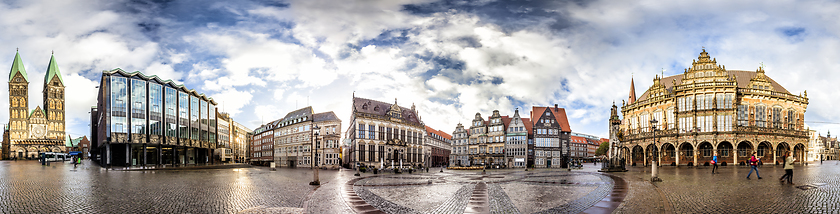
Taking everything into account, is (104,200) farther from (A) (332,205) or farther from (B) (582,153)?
(B) (582,153)

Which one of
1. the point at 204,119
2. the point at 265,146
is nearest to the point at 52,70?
the point at 265,146

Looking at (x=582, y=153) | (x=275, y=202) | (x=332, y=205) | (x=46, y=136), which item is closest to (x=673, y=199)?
(x=332, y=205)

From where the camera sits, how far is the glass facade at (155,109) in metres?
65.2

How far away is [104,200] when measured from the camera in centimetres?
1656

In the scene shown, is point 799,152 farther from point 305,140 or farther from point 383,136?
point 305,140

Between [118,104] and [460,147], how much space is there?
60714 millimetres

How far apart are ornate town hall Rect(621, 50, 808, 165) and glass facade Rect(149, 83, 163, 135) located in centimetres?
7071

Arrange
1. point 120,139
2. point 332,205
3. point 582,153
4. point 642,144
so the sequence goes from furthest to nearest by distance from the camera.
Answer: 1. point 582,153
2. point 642,144
3. point 120,139
4. point 332,205

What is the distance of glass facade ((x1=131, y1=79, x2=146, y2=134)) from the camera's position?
6244 centimetres

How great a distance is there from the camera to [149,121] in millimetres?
64875

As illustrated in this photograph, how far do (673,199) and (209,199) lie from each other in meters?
17.4

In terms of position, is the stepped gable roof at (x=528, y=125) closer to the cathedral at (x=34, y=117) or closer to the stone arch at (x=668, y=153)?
the stone arch at (x=668, y=153)

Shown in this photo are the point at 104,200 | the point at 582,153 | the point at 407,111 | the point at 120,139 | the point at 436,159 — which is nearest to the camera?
the point at 104,200

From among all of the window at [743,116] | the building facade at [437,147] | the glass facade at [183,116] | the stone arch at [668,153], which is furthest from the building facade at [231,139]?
the window at [743,116]
